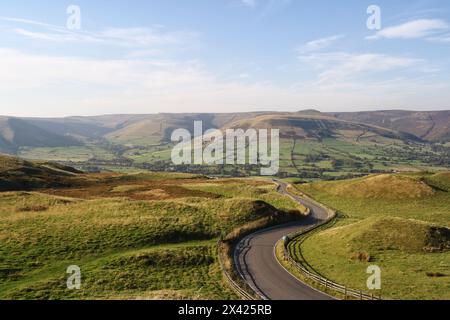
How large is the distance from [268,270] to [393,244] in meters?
19.0

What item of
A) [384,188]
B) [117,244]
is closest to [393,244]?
[117,244]

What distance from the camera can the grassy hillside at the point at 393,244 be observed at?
36.3 meters

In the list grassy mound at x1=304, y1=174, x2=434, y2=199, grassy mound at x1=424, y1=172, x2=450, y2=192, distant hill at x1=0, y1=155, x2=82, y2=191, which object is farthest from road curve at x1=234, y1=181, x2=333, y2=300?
distant hill at x1=0, y1=155, x2=82, y2=191

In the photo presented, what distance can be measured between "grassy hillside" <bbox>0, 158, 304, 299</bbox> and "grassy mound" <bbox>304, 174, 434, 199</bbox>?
20.5 m

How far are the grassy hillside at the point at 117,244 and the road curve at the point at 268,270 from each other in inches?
131

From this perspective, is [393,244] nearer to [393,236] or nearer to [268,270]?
[393,236]

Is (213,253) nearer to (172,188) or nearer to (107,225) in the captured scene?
(107,225)

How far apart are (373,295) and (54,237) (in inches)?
1544

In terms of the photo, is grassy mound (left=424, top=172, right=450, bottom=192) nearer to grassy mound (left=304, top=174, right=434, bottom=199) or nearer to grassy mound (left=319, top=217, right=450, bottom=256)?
grassy mound (left=304, top=174, right=434, bottom=199)

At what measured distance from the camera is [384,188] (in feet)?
288

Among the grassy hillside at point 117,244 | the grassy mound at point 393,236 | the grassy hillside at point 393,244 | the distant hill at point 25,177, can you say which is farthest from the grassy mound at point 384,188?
the distant hill at point 25,177

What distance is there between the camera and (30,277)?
123 feet

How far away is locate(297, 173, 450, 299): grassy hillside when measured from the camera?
36312mm
